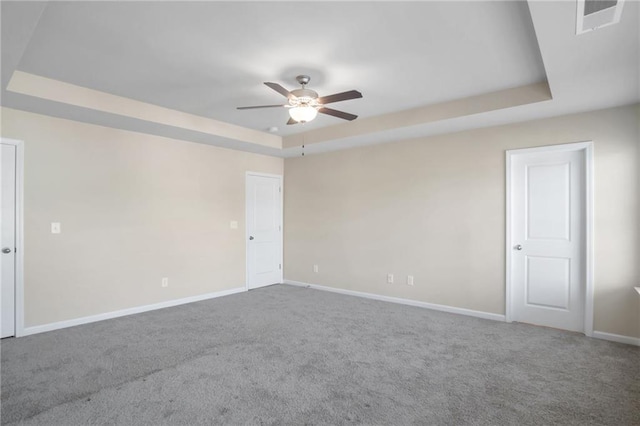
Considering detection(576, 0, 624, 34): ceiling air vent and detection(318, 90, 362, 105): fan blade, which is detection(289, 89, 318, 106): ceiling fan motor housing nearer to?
detection(318, 90, 362, 105): fan blade

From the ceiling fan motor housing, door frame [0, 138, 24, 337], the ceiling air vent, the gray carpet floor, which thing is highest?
the ceiling air vent

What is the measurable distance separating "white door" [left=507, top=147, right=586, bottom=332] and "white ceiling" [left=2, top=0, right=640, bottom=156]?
0.63 m

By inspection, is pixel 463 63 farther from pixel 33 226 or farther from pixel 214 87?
pixel 33 226

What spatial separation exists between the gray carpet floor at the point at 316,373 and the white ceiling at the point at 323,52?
8.06ft

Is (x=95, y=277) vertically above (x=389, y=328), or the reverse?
(x=95, y=277)

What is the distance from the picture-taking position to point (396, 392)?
249cm

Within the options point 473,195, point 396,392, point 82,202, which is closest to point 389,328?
point 396,392

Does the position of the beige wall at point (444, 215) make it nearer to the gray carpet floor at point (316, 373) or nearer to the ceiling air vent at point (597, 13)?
the gray carpet floor at point (316, 373)

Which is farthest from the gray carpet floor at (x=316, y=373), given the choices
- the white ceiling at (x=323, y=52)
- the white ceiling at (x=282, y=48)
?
the white ceiling at (x=282, y=48)

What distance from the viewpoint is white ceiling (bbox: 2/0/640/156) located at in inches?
85.9

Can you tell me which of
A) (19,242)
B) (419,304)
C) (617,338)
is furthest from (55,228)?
(617,338)

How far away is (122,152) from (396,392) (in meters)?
4.28

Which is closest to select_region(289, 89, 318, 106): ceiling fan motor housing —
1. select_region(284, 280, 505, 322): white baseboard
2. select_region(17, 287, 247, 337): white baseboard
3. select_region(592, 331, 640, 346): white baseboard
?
select_region(284, 280, 505, 322): white baseboard

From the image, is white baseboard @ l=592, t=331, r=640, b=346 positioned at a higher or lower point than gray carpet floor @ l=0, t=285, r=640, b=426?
higher
